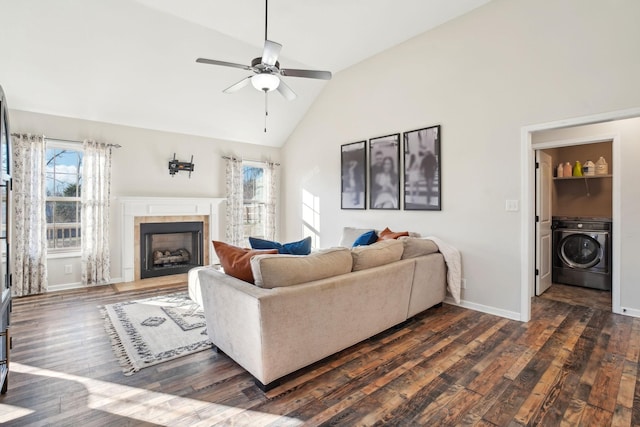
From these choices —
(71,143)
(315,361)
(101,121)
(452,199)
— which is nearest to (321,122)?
(452,199)

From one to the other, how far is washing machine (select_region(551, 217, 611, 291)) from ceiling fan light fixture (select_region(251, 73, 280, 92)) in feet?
15.4

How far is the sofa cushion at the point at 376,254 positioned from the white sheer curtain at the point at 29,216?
4541mm

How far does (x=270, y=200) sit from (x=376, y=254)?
431 cm

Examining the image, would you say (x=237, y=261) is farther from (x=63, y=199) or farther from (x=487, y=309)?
(x=63, y=199)

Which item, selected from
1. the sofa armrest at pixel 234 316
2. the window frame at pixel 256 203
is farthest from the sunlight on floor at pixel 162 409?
the window frame at pixel 256 203

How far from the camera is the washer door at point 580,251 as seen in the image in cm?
441

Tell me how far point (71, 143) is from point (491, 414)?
5.96 m

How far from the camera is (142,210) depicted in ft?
16.8

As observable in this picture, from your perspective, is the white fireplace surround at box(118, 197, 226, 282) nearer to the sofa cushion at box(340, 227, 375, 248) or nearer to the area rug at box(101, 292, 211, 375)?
the area rug at box(101, 292, 211, 375)

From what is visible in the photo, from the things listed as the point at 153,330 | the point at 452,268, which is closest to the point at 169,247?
the point at 153,330

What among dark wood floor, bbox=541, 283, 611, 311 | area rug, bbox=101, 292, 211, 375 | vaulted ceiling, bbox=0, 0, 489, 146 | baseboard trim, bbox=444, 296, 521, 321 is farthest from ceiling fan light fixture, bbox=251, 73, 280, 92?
dark wood floor, bbox=541, 283, 611, 311

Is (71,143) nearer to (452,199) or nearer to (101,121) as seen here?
(101,121)

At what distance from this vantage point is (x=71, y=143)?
15.1 feet

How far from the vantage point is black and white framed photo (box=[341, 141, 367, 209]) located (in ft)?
16.5
